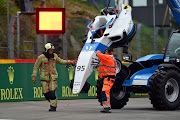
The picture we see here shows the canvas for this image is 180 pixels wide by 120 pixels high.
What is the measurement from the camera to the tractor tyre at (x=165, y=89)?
13.9 m

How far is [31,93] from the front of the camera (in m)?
19.3

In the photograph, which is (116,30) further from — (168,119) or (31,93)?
(31,93)

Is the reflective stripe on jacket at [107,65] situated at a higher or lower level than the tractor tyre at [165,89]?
higher

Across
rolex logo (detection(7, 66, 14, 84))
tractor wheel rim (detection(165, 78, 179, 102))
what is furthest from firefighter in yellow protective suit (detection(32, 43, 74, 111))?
rolex logo (detection(7, 66, 14, 84))

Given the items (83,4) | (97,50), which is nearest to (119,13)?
(97,50)

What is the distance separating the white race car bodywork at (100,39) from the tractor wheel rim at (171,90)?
1746 mm

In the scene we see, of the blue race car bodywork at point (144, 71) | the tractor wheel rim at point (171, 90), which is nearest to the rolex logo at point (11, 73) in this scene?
the blue race car bodywork at point (144, 71)

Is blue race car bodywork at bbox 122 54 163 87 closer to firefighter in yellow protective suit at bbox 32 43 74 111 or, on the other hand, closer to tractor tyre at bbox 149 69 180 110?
tractor tyre at bbox 149 69 180 110

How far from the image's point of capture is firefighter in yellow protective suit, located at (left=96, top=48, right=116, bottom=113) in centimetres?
1334

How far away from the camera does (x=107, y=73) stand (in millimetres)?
13453

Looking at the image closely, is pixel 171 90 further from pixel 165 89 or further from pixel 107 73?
pixel 107 73

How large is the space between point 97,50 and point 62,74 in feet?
21.9

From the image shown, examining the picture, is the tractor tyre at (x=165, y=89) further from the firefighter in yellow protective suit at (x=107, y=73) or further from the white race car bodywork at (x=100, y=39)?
the white race car bodywork at (x=100, y=39)

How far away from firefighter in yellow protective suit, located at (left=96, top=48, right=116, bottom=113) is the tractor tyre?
114 centimetres
